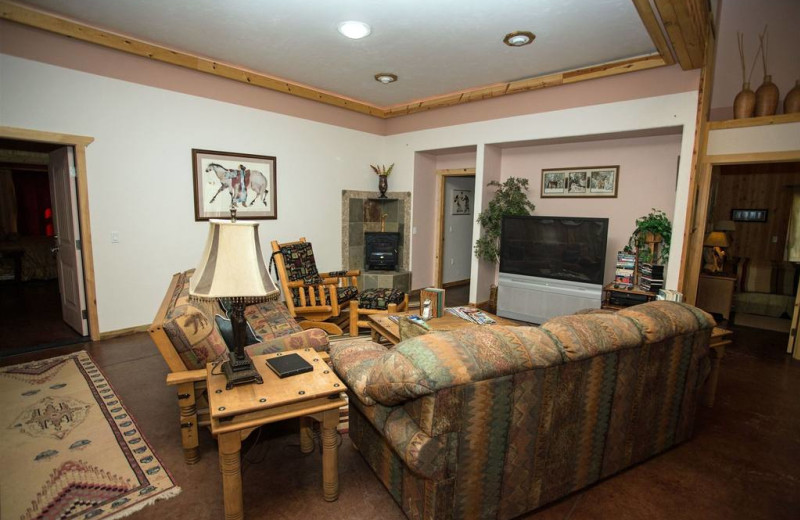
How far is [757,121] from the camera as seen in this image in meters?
3.76

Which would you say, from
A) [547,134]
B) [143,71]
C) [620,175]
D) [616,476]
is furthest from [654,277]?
[143,71]

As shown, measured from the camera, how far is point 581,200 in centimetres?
505

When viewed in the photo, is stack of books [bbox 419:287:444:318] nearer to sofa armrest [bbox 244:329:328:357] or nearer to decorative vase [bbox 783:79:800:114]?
sofa armrest [bbox 244:329:328:357]

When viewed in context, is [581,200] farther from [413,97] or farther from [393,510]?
[393,510]

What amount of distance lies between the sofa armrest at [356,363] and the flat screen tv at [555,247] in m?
3.11

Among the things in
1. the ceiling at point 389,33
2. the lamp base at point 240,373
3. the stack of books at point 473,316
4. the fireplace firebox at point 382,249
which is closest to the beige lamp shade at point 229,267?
the lamp base at point 240,373

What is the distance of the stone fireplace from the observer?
6.05 m

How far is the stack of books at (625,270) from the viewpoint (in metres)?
4.44

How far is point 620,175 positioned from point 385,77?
121 inches

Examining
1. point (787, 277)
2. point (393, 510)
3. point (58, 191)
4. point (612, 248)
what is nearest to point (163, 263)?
point (58, 191)

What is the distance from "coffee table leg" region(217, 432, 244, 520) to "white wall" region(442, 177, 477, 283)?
215 inches

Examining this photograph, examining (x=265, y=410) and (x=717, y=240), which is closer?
(x=265, y=410)

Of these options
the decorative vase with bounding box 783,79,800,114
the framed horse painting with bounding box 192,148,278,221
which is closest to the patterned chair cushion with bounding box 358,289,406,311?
Result: the framed horse painting with bounding box 192,148,278,221

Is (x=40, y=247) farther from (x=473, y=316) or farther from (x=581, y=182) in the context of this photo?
(x=581, y=182)
